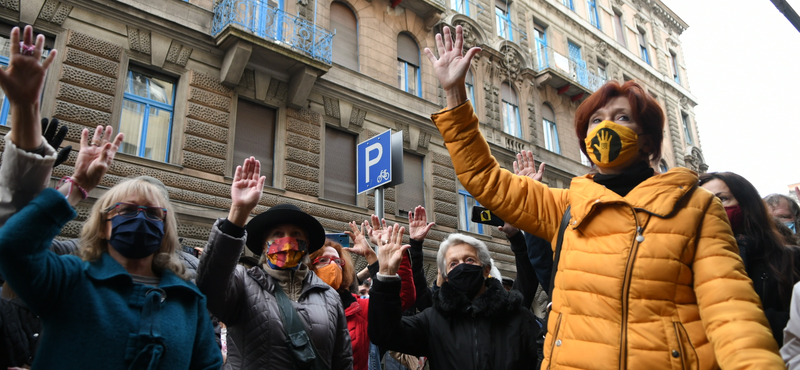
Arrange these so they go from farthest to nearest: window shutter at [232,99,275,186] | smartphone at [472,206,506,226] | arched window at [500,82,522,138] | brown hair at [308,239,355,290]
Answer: arched window at [500,82,522,138] < window shutter at [232,99,275,186] < brown hair at [308,239,355,290] < smartphone at [472,206,506,226]

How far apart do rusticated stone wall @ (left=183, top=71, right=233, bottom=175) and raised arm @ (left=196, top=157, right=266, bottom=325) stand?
7838mm

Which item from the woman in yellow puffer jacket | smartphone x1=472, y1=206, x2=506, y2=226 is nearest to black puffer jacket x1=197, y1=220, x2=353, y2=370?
smartphone x1=472, y1=206, x2=506, y2=226

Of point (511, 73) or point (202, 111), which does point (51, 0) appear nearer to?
point (202, 111)

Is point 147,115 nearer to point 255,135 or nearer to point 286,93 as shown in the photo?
point 255,135

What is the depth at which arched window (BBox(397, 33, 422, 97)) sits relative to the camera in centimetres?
1531

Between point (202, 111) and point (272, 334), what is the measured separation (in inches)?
337

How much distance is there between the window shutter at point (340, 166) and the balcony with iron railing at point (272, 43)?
1280 millimetres

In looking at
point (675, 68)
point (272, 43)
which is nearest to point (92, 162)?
point (272, 43)

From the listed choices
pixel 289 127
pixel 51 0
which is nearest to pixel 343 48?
pixel 289 127

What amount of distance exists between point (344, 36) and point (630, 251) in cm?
1292

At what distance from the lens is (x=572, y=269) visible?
6.69 feet

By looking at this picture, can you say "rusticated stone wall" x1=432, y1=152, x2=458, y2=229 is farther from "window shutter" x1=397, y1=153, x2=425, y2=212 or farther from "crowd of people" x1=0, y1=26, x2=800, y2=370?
"crowd of people" x1=0, y1=26, x2=800, y2=370

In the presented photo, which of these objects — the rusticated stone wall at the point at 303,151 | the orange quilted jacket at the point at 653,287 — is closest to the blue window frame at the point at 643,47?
the rusticated stone wall at the point at 303,151

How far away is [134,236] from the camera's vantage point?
2.44 meters
